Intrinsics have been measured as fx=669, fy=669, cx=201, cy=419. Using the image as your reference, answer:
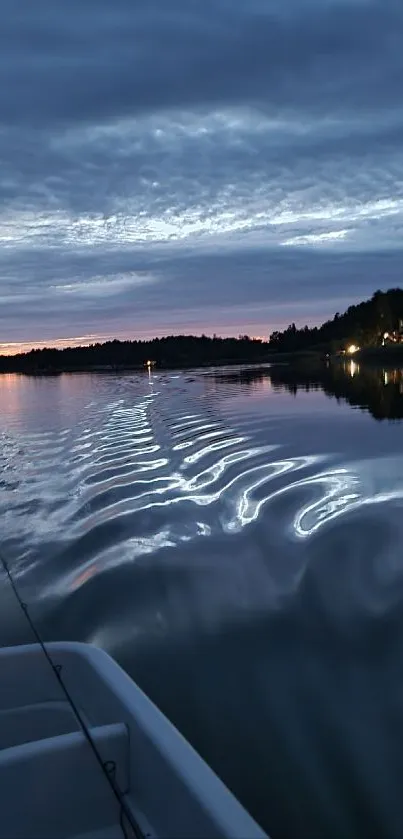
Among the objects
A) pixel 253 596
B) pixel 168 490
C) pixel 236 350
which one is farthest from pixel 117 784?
pixel 236 350

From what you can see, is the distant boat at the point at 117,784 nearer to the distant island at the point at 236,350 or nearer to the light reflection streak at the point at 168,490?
the light reflection streak at the point at 168,490

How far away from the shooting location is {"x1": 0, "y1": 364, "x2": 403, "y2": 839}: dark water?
4.45 m

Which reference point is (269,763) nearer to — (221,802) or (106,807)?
(106,807)

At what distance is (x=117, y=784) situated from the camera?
3.46m

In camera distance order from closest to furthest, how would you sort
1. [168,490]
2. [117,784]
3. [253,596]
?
[117,784] < [253,596] < [168,490]

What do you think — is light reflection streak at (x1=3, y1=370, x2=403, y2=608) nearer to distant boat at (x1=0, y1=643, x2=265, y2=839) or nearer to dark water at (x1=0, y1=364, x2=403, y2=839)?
dark water at (x1=0, y1=364, x2=403, y2=839)

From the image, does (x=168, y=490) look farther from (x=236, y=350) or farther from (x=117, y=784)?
(x=236, y=350)

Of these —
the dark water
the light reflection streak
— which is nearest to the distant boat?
the dark water

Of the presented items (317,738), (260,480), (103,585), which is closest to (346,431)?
(260,480)

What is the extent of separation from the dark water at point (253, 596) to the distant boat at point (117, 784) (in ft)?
3.28

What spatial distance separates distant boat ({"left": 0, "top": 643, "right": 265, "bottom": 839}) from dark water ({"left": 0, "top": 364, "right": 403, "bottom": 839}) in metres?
1.00

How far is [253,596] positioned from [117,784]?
12.9 ft

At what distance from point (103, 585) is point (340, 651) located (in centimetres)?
306

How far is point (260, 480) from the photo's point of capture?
12.7 metres
